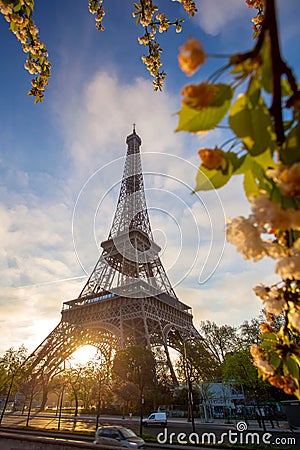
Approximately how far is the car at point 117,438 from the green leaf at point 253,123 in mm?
13555

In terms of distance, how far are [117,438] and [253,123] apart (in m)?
14.3

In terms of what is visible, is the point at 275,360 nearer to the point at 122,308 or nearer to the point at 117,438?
the point at 117,438

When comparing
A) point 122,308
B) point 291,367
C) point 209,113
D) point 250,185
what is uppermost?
point 122,308

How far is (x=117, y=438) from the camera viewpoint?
39.2 feet

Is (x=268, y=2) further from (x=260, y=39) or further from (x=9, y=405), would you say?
(x=9, y=405)

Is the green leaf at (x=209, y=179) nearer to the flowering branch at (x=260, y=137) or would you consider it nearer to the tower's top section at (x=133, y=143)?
the flowering branch at (x=260, y=137)

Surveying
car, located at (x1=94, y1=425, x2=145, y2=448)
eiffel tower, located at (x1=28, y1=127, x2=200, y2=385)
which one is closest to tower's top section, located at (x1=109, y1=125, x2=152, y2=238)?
eiffel tower, located at (x1=28, y1=127, x2=200, y2=385)

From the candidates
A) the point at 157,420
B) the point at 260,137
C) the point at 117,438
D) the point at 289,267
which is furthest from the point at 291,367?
the point at 157,420

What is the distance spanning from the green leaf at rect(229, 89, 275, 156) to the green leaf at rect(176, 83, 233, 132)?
0.16 feet

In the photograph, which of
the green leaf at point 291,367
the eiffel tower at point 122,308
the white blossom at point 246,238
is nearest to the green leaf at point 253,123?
the white blossom at point 246,238

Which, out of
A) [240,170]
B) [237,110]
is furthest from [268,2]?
[240,170]

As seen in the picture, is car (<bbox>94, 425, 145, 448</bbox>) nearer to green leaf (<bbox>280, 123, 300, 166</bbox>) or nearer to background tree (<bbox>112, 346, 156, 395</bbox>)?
green leaf (<bbox>280, 123, 300, 166</bbox>)

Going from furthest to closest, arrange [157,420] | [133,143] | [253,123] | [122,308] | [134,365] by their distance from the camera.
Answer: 1. [133,143]
2. [122,308]
3. [134,365]
4. [157,420]
5. [253,123]

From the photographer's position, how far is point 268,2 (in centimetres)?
85
